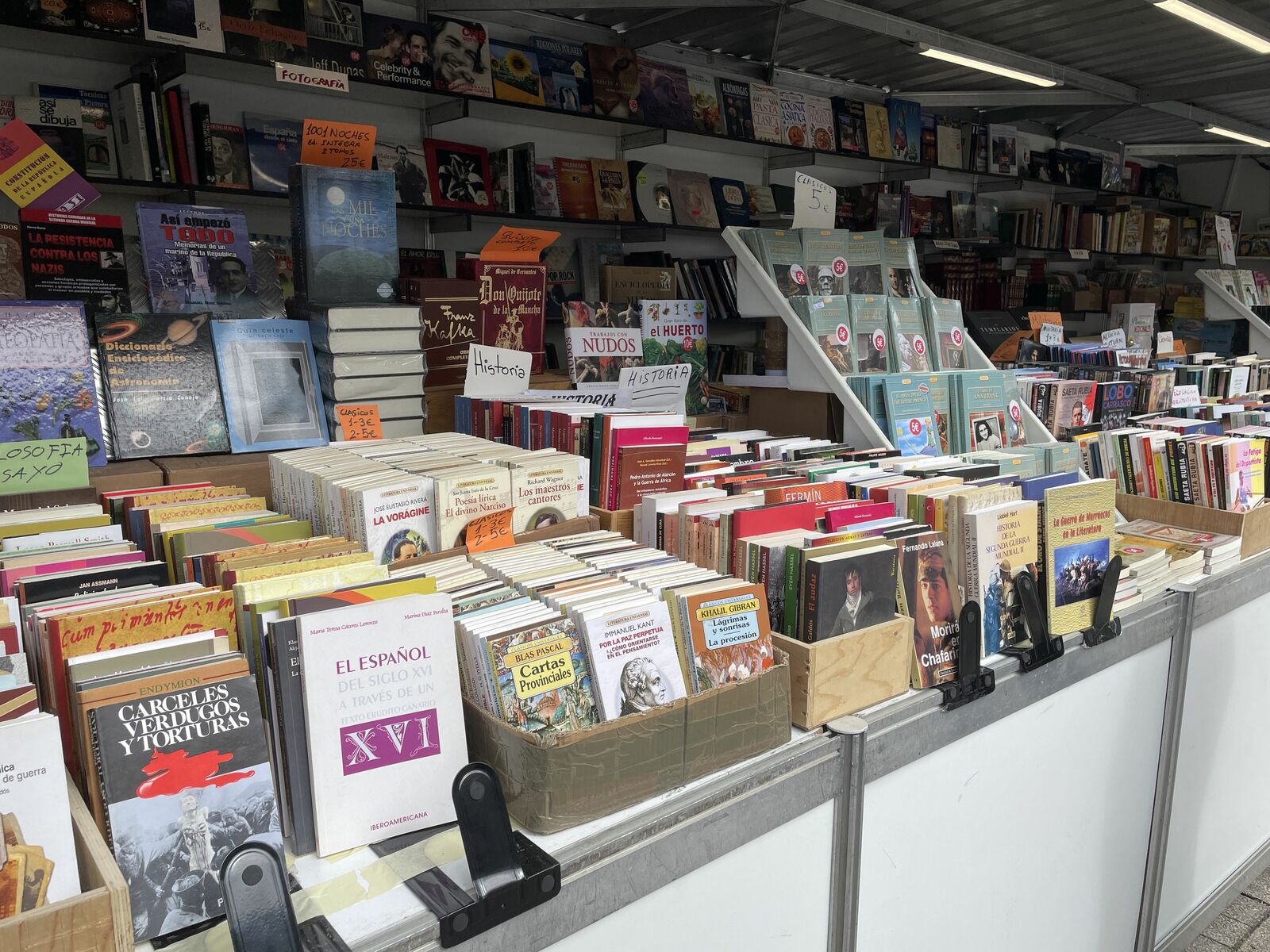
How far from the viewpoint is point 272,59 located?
3244mm

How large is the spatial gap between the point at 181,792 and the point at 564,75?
405 centimetres

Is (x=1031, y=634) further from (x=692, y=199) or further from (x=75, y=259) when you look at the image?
(x=692, y=199)

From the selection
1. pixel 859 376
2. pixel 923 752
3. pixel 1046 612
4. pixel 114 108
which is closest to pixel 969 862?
pixel 923 752

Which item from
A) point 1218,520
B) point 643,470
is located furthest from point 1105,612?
point 643,470

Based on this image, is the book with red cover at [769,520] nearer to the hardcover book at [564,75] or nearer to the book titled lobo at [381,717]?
the book titled lobo at [381,717]

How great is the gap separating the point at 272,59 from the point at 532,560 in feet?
8.78

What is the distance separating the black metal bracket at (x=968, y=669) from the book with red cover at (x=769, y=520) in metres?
0.31

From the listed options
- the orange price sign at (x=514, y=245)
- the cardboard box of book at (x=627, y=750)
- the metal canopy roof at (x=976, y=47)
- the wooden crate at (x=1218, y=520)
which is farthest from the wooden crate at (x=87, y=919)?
the metal canopy roof at (x=976, y=47)

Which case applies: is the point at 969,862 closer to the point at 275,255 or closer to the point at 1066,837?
the point at 1066,837

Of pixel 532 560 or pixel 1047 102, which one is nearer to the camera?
pixel 532 560

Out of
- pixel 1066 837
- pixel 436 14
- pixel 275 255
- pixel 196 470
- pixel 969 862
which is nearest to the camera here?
pixel 969 862

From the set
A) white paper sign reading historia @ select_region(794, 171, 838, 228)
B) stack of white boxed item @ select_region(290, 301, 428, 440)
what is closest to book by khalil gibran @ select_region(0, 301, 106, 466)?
stack of white boxed item @ select_region(290, 301, 428, 440)

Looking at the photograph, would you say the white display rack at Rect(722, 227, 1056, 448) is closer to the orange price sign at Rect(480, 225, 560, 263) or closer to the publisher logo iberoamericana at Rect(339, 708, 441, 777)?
the orange price sign at Rect(480, 225, 560, 263)

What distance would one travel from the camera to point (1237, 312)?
547 centimetres
